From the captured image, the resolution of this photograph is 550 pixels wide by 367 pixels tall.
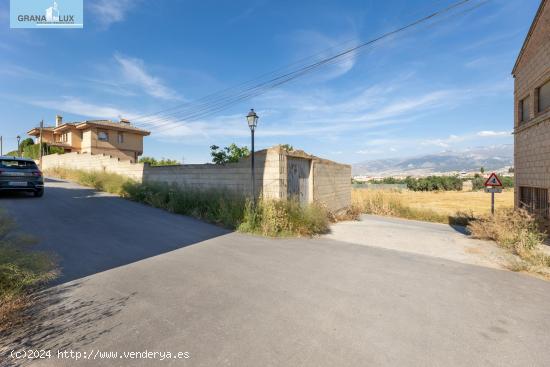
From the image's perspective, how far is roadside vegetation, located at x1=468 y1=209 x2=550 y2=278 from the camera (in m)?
5.32

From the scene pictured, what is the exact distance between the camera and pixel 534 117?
29.4 feet

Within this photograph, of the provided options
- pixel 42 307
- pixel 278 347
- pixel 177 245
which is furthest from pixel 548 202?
pixel 42 307

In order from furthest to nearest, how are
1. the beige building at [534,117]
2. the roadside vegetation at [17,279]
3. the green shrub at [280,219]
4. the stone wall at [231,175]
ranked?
the stone wall at [231,175]
the beige building at [534,117]
the green shrub at [280,219]
the roadside vegetation at [17,279]

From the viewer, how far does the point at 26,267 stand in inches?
138

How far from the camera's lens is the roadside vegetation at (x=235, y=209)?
26.2ft

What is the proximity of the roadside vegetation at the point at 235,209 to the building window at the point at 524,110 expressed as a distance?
323 inches

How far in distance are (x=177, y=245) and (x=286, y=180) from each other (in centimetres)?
436

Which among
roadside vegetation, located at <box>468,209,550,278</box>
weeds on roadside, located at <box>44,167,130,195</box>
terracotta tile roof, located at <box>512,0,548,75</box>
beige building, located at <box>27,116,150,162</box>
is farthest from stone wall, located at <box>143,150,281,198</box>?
beige building, located at <box>27,116,150,162</box>

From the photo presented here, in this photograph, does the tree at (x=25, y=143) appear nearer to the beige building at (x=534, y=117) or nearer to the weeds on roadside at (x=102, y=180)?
the weeds on roadside at (x=102, y=180)

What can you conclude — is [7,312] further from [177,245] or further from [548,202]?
[548,202]

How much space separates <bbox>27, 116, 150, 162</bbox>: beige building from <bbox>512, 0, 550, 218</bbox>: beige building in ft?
101

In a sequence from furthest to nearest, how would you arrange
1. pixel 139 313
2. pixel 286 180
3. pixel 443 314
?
pixel 286 180
pixel 443 314
pixel 139 313

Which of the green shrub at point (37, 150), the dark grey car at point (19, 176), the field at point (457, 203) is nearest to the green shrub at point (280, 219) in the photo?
the dark grey car at point (19, 176)

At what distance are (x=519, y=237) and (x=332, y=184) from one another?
24.4 ft
